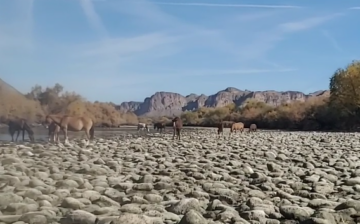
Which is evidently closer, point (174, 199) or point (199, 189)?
point (174, 199)

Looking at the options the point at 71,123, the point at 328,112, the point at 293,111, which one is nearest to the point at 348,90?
the point at 328,112

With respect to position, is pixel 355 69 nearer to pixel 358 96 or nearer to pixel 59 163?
pixel 358 96

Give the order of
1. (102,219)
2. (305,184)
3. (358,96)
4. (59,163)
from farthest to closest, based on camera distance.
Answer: (358,96)
(59,163)
(305,184)
(102,219)

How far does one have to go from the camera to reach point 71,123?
1862cm

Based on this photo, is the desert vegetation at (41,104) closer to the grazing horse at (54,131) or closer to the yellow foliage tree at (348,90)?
Answer: the grazing horse at (54,131)

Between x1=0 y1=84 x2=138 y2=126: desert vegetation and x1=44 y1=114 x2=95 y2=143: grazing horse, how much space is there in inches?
35.8

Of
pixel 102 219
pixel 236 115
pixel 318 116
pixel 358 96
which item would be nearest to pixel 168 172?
pixel 102 219

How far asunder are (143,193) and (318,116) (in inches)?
2130

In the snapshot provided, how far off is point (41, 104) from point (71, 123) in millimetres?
1808

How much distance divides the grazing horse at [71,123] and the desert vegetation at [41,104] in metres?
0.91

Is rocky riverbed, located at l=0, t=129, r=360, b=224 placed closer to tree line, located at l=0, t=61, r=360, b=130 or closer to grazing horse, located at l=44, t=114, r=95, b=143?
grazing horse, located at l=44, t=114, r=95, b=143

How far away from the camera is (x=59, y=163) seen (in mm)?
9547

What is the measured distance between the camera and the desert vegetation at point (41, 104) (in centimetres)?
1127

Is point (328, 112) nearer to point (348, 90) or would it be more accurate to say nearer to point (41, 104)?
point (348, 90)
